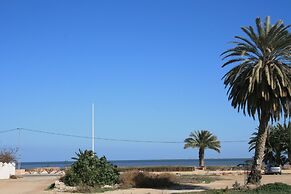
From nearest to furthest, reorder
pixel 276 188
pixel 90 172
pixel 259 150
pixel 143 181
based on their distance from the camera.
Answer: pixel 276 188
pixel 259 150
pixel 90 172
pixel 143 181

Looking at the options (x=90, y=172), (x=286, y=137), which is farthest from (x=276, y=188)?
(x=286, y=137)

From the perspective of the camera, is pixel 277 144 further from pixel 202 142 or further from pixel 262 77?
pixel 262 77

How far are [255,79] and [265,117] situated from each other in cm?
339

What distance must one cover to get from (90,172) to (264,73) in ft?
50.5

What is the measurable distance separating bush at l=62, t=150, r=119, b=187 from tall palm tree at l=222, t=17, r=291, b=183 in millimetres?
11137

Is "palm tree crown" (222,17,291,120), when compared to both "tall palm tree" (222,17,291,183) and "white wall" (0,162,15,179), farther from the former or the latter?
"white wall" (0,162,15,179)

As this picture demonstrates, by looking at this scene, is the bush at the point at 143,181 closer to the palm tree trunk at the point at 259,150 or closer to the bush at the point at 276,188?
the palm tree trunk at the point at 259,150

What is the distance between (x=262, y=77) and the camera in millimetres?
36562

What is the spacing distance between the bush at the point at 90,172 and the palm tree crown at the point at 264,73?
11.4 metres

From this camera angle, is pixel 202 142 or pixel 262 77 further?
pixel 202 142

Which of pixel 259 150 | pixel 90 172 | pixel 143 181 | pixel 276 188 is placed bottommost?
pixel 143 181

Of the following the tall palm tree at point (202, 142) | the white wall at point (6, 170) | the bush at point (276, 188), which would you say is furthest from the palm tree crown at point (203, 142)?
the bush at point (276, 188)

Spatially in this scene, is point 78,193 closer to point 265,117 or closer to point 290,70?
point 265,117

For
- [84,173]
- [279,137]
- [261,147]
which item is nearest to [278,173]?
[279,137]
